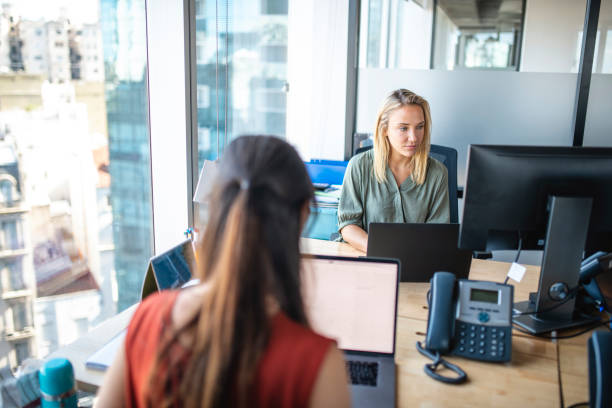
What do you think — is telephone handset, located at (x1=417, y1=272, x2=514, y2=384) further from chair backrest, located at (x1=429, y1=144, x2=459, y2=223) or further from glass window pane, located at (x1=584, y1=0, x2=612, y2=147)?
glass window pane, located at (x1=584, y1=0, x2=612, y2=147)

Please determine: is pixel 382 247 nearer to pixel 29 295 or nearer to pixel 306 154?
pixel 29 295

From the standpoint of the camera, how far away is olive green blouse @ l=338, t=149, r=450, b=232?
2137 millimetres

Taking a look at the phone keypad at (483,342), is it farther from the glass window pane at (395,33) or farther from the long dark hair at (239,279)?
the glass window pane at (395,33)

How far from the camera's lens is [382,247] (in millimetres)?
1561

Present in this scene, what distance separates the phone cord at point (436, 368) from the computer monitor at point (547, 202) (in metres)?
0.34

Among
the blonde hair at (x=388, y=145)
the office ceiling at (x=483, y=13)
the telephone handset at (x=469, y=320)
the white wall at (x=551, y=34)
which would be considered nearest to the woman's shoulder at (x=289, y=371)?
Answer: the telephone handset at (x=469, y=320)

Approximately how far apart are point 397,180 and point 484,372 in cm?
114

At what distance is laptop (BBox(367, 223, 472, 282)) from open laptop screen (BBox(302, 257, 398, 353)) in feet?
1.16

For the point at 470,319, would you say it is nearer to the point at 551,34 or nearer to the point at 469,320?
the point at 469,320

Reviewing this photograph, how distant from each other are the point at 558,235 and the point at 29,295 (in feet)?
5.88

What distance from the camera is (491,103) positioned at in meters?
2.86

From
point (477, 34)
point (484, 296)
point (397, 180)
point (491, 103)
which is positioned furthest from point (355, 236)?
point (477, 34)

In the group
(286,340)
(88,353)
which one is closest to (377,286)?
(286,340)

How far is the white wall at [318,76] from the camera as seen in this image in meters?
3.11
